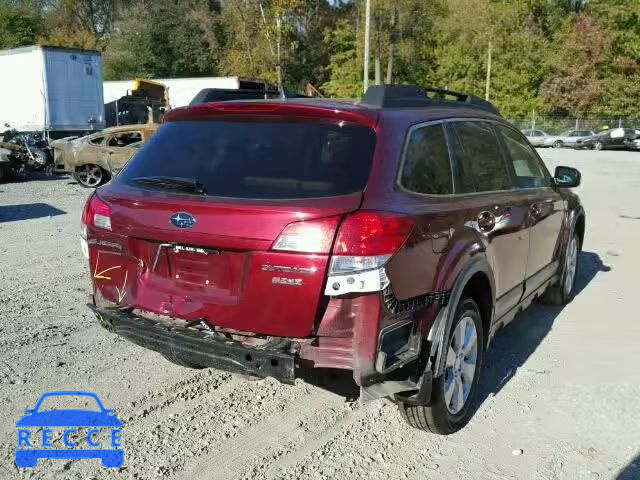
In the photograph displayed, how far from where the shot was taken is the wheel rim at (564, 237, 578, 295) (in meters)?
5.98

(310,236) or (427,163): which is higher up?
(427,163)

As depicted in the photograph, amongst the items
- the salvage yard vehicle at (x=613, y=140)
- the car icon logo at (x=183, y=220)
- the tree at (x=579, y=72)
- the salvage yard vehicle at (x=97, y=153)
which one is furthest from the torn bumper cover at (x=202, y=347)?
the tree at (x=579, y=72)

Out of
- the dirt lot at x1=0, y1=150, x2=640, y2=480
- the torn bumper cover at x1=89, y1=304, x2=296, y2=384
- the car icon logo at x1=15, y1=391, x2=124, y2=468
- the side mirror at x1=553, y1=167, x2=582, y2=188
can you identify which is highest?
the side mirror at x1=553, y1=167, x2=582, y2=188

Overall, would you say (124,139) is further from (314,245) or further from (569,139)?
(569,139)

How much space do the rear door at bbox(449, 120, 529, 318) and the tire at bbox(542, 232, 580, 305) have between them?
4.81ft

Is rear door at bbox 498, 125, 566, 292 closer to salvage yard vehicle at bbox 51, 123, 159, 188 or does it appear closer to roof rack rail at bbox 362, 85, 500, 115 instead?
roof rack rail at bbox 362, 85, 500, 115

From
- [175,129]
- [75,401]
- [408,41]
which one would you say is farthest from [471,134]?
[408,41]

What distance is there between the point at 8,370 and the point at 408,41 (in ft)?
168

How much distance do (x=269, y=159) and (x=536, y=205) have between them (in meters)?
2.38

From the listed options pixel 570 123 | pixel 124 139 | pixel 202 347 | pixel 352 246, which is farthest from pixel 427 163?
pixel 570 123

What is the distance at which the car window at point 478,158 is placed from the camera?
3.83m

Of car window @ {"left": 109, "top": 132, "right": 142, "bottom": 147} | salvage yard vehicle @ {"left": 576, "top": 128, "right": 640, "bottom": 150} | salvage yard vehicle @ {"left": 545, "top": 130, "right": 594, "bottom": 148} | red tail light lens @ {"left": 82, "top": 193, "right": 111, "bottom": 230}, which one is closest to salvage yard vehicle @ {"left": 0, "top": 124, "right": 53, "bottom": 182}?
car window @ {"left": 109, "top": 132, "right": 142, "bottom": 147}

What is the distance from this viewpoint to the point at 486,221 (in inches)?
150

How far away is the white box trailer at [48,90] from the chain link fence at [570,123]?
3735 centimetres
